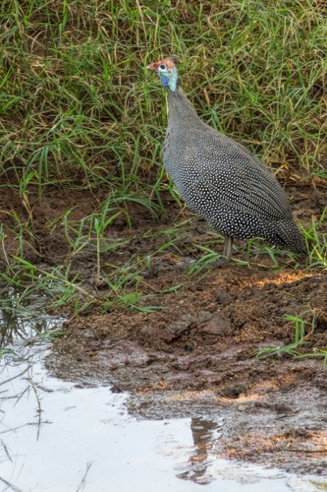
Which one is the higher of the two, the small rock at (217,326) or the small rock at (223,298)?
the small rock at (217,326)

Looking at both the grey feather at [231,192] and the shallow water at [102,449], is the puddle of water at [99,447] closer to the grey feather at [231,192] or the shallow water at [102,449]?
the shallow water at [102,449]

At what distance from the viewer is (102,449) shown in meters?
4.03

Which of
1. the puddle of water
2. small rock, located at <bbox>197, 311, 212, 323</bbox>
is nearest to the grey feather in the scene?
small rock, located at <bbox>197, 311, 212, 323</bbox>

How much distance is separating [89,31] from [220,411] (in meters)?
3.72

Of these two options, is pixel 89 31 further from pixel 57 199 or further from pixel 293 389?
pixel 293 389

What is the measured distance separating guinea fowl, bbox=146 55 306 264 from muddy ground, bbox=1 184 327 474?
182 mm

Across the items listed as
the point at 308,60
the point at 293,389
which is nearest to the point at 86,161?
the point at 308,60

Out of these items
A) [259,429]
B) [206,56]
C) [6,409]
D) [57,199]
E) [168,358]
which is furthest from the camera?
[206,56]

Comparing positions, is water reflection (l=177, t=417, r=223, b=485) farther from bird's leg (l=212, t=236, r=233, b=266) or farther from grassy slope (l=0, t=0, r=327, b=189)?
grassy slope (l=0, t=0, r=327, b=189)

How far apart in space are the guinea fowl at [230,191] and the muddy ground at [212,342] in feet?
0.60

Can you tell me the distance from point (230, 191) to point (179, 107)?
1.74ft

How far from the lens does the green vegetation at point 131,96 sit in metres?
6.50

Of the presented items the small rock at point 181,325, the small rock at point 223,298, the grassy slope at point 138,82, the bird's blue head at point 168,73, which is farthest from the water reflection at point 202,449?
the grassy slope at point 138,82

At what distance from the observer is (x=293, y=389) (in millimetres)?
4438
